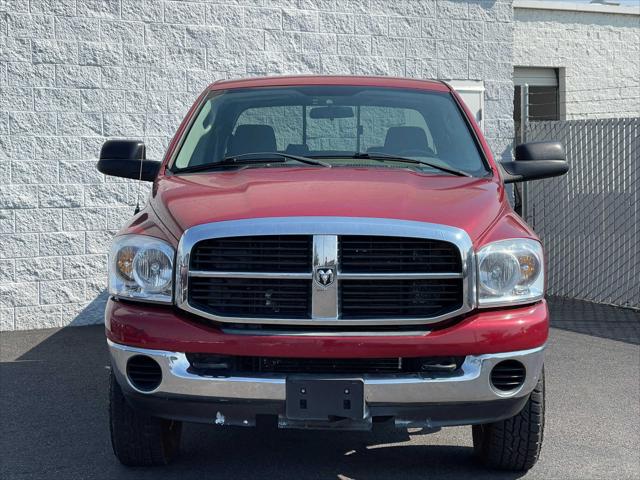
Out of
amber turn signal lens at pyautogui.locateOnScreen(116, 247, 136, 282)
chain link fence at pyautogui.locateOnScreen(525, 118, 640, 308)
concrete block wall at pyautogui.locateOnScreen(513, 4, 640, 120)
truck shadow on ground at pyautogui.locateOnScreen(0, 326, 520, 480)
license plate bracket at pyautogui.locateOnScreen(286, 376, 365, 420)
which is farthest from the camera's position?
concrete block wall at pyautogui.locateOnScreen(513, 4, 640, 120)

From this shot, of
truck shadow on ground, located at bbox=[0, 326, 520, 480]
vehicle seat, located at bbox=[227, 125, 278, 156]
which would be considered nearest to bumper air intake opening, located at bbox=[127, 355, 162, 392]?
truck shadow on ground, located at bbox=[0, 326, 520, 480]

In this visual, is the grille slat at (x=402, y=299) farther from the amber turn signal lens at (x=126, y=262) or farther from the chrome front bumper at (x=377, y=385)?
the amber turn signal lens at (x=126, y=262)

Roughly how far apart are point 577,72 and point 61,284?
9641 mm

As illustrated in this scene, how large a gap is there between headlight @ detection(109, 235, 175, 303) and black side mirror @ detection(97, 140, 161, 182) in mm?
1132

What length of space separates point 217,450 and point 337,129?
6.64ft

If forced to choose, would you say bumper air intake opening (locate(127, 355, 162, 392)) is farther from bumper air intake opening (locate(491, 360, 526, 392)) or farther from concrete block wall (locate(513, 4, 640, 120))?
concrete block wall (locate(513, 4, 640, 120))

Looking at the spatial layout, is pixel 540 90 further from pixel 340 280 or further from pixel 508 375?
pixel 340 280

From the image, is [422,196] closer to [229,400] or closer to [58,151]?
[229,400]

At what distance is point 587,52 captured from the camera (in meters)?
16.4

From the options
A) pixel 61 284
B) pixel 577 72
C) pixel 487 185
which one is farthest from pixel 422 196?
pixel 577 72

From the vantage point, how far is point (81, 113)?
991 centimetres

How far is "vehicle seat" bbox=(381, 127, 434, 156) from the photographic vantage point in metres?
5.69

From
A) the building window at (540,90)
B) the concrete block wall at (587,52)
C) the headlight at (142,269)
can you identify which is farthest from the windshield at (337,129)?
the building window at (540,90)

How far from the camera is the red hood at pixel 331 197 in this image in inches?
175
